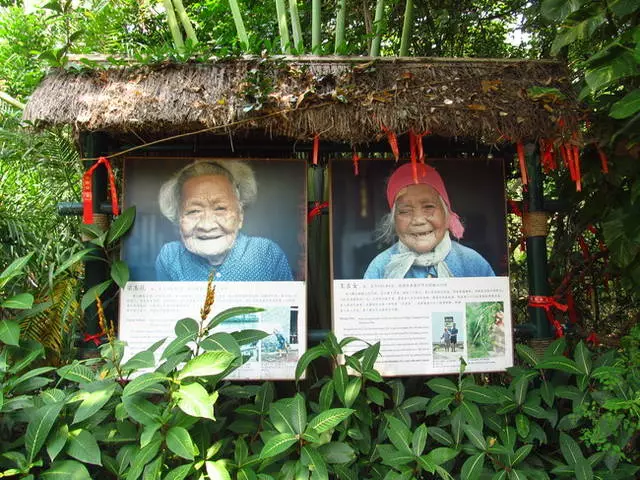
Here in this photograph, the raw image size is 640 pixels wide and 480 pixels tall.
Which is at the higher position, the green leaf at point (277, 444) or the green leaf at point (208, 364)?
the green leaf at point (208, 364)

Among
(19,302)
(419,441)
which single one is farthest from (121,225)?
(419,441)

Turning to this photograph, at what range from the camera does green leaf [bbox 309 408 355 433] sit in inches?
83.2

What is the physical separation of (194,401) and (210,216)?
1180 millimetres

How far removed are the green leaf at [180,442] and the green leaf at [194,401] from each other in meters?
0.08

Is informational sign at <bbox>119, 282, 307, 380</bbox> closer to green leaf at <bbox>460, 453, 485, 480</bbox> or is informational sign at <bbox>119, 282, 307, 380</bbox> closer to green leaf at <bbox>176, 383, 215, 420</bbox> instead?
green leaf at <bbox>176, 383, 215, 420</bbox>

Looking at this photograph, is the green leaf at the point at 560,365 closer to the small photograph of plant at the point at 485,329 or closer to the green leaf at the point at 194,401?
the small photograph of plant at the point at 485,329

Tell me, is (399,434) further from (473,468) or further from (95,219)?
(95,219)

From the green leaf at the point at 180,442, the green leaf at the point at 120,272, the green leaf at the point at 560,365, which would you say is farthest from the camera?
the green leaf at the point at 120,272

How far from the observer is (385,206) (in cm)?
288

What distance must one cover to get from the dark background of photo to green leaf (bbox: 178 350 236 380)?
97 cm

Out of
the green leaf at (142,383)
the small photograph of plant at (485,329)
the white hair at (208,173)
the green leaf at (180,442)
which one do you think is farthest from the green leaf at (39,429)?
the small photograph of plant at (485,329)

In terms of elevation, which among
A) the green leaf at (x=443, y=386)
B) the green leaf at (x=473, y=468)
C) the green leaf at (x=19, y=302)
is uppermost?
the green leaf at (x=19, y=302)

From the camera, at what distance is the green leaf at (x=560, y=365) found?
248 cm

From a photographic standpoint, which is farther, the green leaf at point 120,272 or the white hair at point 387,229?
the white hair at point 387,229
